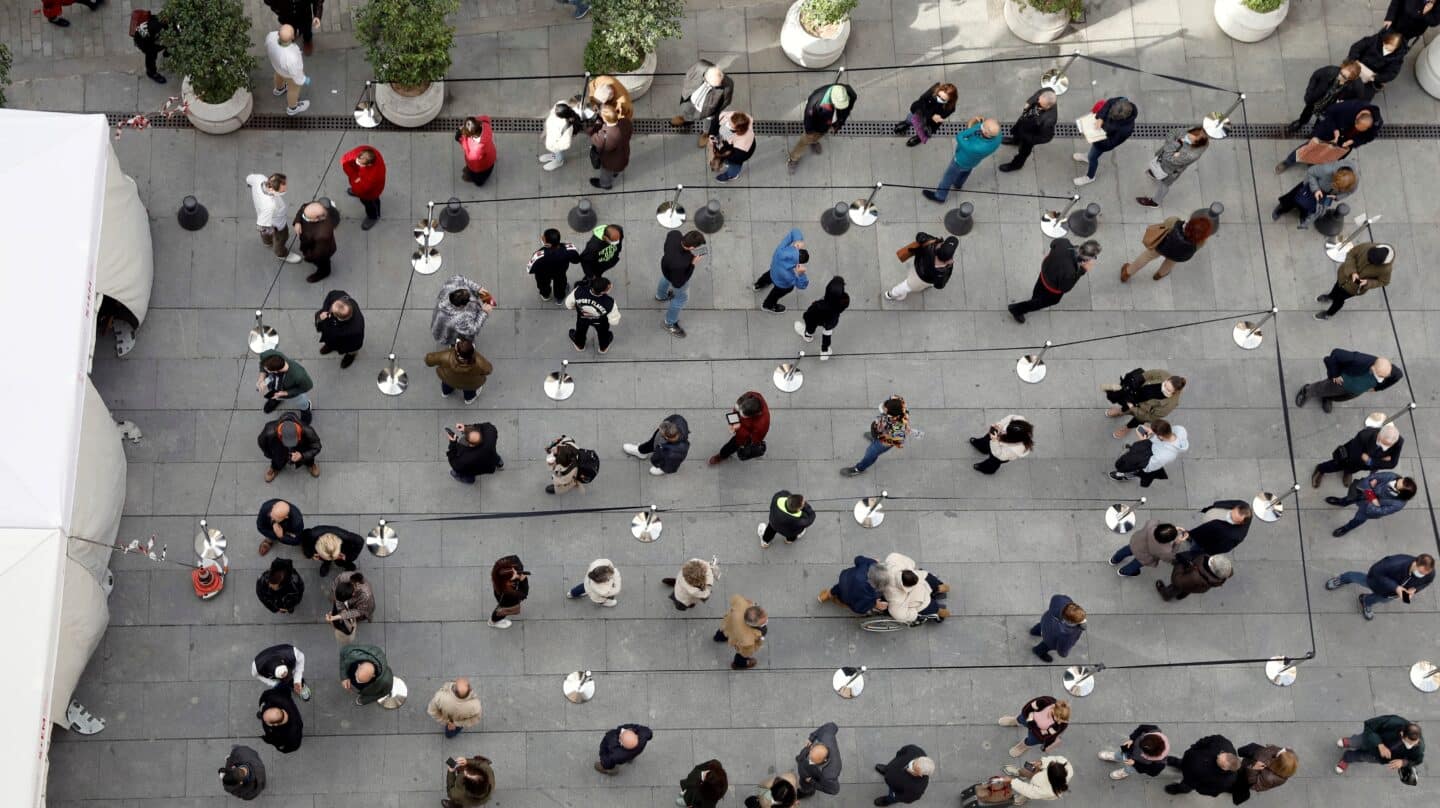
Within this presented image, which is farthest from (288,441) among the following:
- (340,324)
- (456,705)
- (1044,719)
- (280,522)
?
(1044,719)

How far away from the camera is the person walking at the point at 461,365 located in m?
14.0

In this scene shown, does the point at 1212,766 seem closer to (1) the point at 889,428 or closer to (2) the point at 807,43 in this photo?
(1) the point at 889,428

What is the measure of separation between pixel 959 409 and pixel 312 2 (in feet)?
30.7

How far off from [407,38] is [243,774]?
327 inches

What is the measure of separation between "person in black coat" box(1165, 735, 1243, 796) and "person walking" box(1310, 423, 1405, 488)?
3.84 m

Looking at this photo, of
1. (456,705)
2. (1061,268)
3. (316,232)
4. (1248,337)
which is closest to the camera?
(456,705)

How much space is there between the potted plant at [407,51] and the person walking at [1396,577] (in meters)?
12.3

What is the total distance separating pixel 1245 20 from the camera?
1781cm

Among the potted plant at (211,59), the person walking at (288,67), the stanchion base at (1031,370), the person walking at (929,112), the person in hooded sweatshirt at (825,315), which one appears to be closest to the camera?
the person in hooded sweatshirt at (825,315)

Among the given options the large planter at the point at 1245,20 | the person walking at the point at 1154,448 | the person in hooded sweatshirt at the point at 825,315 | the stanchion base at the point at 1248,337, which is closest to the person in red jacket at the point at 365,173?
Answer: the person in hooded sweatshirt at the point at 825,315

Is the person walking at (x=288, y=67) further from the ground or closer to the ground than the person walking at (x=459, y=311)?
further from the ground

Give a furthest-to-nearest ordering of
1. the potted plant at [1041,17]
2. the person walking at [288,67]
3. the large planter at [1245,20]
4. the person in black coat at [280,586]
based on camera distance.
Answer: the large planter at [1245,20] → the potted plant at [1041,17] → the person walking at [288,67] → the person in black coat at [280,586]

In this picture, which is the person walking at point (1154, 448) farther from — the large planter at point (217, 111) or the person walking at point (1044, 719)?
the large planter at point (217, 111)

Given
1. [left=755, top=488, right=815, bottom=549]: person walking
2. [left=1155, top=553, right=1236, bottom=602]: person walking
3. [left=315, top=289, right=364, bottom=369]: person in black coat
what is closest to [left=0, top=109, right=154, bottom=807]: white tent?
[left=315, top=289, right=364, bottom=369]: person in black coat
